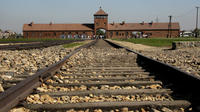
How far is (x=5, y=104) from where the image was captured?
76.1 inches

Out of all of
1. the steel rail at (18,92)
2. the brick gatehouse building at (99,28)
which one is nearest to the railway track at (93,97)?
the steel rail at (18,92)

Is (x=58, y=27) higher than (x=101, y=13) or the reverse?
the reverse

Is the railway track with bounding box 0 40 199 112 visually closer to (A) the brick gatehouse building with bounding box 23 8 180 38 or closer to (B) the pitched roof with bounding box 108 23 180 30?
(A) the brick gatehouse building with bounding box 23 8 180 38

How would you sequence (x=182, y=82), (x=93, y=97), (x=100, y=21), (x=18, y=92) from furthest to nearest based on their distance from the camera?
(x=100, y=21) → (x=182, y=82) → (x=93, y=97) → (x=18, y=92)

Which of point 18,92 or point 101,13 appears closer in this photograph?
point 18,92

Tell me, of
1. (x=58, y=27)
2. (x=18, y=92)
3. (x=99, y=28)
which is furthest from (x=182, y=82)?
(x=58, y=27)

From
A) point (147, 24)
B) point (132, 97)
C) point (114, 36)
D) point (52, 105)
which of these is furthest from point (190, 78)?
point (147, 24)

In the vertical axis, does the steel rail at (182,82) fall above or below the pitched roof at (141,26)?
below

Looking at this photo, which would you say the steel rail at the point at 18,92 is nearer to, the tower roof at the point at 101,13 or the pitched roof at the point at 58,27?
the pitched roof at the point at 58,27

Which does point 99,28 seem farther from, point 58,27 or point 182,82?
point 182,82

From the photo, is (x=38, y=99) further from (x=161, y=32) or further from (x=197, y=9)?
(x=161, y=32)

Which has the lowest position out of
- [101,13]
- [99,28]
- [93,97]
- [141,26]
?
[93,97]

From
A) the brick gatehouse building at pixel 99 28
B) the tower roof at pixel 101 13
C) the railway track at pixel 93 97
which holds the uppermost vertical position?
the tower roof at pixel 101 13

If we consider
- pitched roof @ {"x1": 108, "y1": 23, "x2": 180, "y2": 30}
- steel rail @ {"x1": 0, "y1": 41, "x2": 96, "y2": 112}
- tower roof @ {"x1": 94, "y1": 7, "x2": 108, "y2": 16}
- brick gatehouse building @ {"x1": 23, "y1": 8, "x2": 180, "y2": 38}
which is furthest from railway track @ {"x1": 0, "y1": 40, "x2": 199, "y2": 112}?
tower roof @ {"x1": 94, "y1": 7, "x2": 108, "y2": 16}
